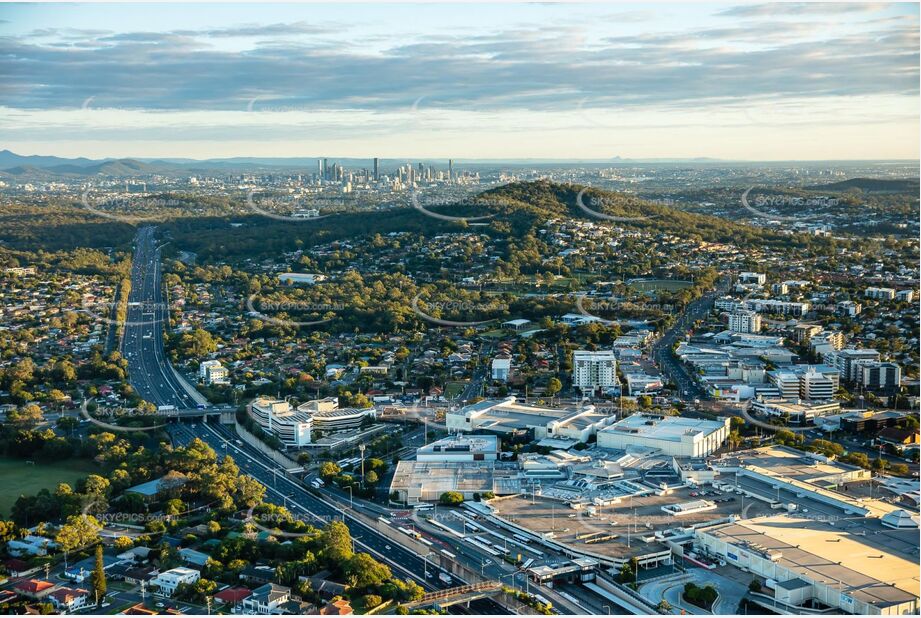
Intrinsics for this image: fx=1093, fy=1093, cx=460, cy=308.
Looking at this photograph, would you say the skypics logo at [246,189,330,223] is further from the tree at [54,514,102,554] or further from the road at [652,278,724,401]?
the tree at [54,514,102,554]

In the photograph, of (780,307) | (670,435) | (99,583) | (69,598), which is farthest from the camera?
(780,307)

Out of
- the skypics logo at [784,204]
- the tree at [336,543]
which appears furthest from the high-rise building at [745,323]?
the skypics logo at [784,204]

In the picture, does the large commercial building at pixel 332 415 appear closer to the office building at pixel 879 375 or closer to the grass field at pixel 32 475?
the grass field at pixel 32 475

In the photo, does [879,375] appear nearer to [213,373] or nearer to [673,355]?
[673,355]

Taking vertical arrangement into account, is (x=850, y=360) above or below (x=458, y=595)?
above

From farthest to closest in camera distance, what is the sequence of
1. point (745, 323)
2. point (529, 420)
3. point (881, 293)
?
point (881, 293) < point (745, 323) < point (529, 420)

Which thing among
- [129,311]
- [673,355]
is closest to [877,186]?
[673,355]

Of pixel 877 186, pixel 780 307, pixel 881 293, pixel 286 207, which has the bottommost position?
pixel 780 307
